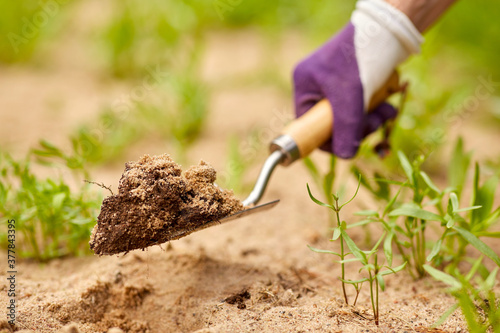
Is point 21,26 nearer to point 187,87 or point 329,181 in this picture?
point 187,87

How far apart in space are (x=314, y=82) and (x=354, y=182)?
2.38ft

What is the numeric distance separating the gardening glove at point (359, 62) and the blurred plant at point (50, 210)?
0.89m

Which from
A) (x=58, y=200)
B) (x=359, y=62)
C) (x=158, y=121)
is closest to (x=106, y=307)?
(x=58, y=200)

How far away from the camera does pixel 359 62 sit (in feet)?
5.47

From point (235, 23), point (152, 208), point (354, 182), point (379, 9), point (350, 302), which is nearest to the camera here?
point (152, 208)

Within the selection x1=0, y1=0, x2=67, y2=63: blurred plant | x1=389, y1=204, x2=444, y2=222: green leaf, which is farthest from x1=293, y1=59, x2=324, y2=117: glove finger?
x1=0, y1=0, x2=67, y2=63: blurred plant

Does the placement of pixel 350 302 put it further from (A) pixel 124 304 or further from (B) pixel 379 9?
(B) pixel 379 9

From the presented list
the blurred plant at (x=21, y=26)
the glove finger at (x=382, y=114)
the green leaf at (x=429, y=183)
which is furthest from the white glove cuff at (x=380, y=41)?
the blurred plant at (x=21, y=26)

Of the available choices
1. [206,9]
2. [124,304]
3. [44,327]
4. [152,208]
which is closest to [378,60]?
[152,208]

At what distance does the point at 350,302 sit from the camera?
1.35m

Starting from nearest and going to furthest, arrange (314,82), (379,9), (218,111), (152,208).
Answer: (152,208) < (379,9) < (314,82) < (218,111)

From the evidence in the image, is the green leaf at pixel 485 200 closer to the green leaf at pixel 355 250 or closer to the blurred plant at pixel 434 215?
the blurred plant at pixel 434 215

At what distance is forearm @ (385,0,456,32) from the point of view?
5.20ft

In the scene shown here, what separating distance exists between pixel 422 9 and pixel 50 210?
4.73ft
